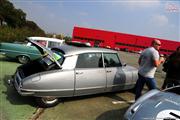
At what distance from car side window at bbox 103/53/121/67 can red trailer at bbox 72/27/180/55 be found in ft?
141

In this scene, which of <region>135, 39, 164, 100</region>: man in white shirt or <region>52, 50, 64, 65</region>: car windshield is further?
<region>52, 50, 64, 65</region>: car windshield

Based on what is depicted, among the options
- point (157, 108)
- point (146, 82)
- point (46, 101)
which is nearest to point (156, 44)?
point (146, 82)

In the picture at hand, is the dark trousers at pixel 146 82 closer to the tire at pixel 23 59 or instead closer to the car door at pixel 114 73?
the car door at pixel 114 73

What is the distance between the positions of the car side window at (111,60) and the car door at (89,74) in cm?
21

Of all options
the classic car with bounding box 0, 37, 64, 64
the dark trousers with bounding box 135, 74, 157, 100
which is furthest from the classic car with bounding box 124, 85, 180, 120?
the classic car with bounding box 0, 37, 64, 64

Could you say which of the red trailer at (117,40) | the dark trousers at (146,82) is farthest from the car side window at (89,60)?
the red trailer at (117,40)

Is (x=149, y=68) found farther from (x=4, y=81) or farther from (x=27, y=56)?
(x=27, y=56)

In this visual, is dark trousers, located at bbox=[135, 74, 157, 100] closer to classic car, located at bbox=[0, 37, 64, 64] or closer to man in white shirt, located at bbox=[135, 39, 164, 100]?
man in white shirt, located at bbox=[135, 39, 164, 100]

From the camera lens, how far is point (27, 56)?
12352 mm

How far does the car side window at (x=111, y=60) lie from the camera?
23.7 ft

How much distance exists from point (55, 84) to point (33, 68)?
87 centimetres

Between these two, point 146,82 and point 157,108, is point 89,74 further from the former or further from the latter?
point 157,108

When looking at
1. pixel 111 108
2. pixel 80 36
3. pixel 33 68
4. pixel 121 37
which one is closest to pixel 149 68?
pixel 111 108

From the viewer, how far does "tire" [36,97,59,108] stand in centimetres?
A: 612
